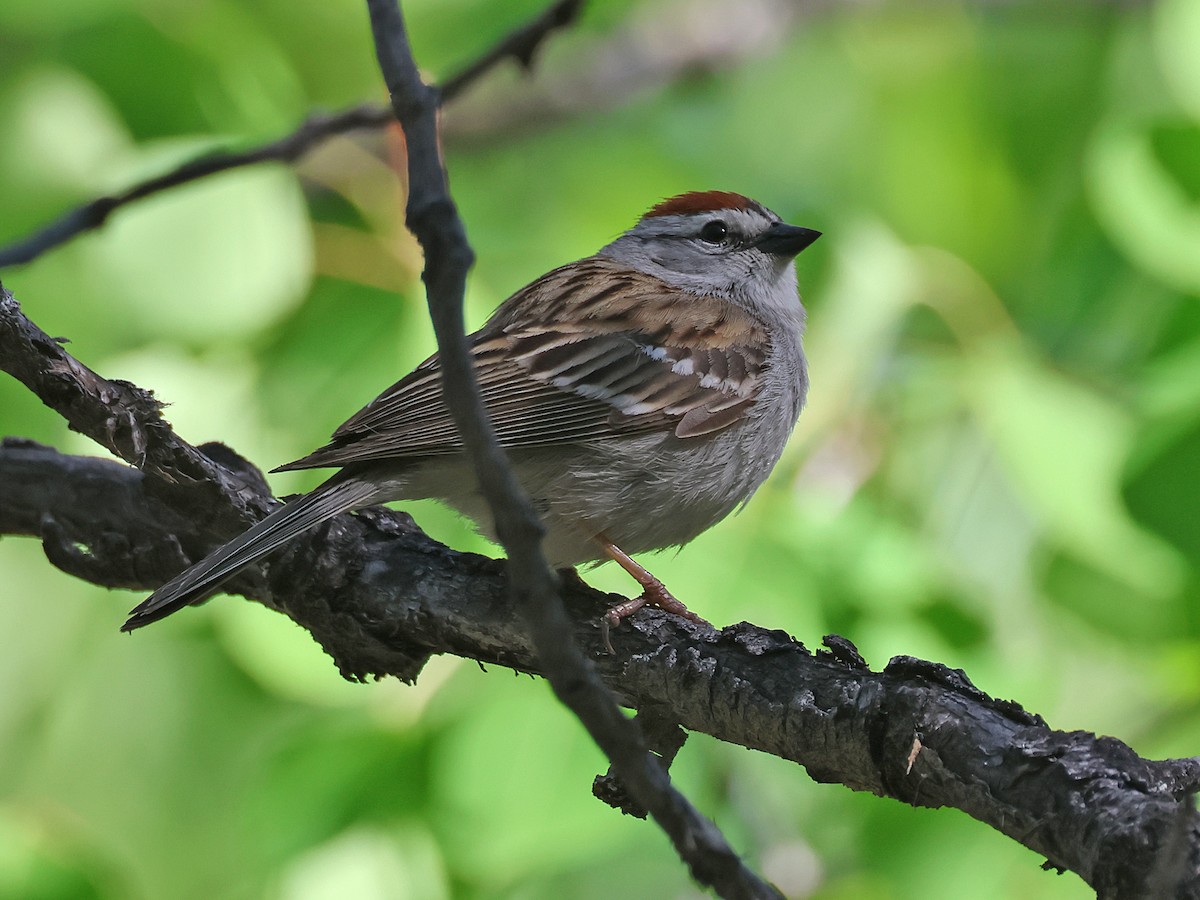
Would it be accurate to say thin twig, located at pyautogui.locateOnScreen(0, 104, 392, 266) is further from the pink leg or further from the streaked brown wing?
the pink leg

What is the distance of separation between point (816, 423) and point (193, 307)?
5.17ft

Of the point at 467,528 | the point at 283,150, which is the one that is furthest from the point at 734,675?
the point at 283,150

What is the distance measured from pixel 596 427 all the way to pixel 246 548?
2.80 feet

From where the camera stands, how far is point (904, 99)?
486 cm

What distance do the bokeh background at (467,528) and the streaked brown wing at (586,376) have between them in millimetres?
157

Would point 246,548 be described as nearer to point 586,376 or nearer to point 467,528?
point 467,528

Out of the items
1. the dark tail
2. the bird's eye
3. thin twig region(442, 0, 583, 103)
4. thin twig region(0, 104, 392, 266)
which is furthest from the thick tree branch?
the bird's eye

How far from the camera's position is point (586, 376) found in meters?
2.99

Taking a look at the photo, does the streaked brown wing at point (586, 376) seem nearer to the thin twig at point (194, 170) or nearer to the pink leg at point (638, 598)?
the pink leg at point (638, 598)

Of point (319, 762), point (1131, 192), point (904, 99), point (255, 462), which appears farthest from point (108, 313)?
point (904, 99)

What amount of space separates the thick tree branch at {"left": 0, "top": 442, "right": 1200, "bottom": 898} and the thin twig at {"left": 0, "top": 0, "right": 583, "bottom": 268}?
0.47 metres

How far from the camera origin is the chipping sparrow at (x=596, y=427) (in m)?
2.61

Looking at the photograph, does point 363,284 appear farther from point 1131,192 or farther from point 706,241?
point 1131,192

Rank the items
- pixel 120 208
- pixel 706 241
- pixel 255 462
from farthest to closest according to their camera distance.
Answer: pixel 706 241 < pixel 255 462 < pixel 120 208
